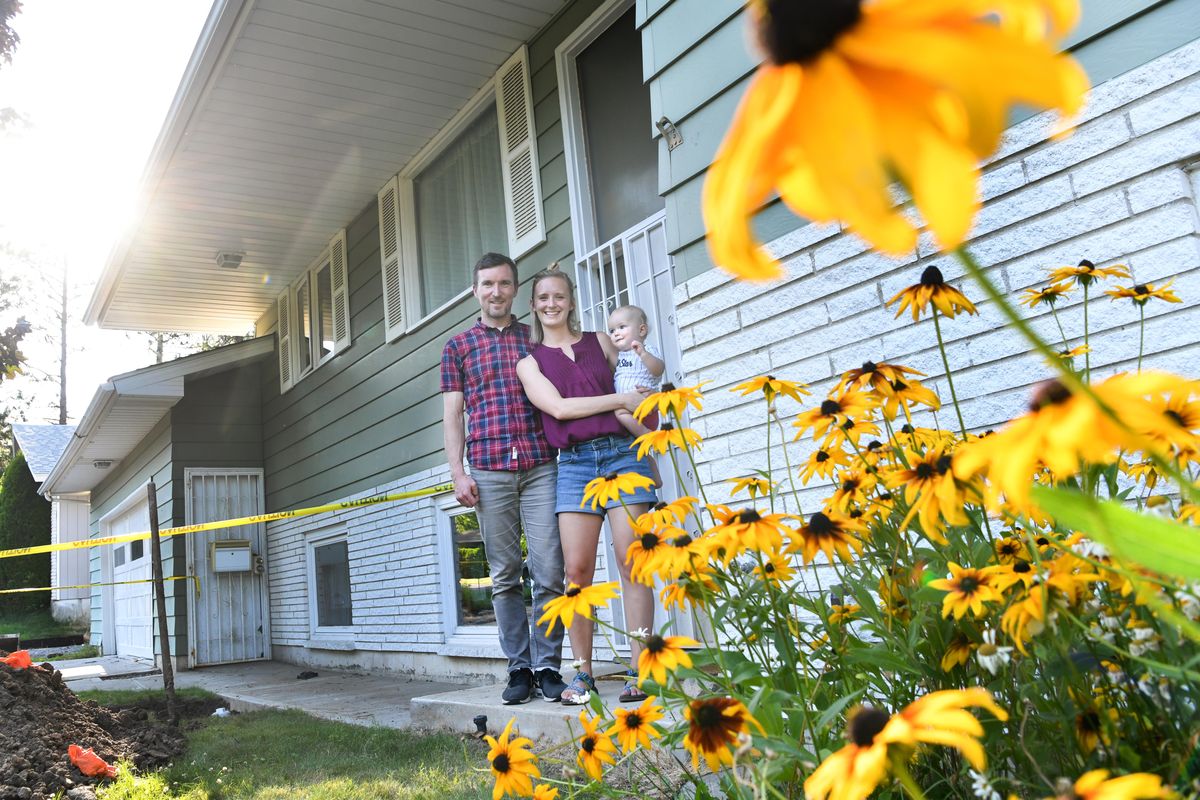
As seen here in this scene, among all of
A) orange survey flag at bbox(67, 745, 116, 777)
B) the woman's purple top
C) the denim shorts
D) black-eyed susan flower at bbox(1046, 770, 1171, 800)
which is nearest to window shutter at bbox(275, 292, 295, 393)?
orange survey flag at bbox(67, 745, 116, 777)

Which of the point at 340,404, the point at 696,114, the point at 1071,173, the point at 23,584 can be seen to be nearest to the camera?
the point at 1071,173

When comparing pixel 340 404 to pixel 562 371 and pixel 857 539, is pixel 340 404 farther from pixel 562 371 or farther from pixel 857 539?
pixel 857 539

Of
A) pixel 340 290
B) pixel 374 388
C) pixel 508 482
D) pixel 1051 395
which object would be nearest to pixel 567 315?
pixel 508 482

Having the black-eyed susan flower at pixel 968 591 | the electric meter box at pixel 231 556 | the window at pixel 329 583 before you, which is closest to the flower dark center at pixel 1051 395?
the black-eyed susan flower at pixel 968 591

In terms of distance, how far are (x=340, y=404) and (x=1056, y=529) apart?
8045 millimetres

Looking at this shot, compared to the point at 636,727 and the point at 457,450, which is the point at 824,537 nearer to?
the point at 636,727

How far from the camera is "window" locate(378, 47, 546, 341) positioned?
590cm

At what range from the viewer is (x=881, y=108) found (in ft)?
1.53

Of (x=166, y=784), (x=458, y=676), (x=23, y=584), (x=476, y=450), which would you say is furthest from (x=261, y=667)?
(x=23, y=584)

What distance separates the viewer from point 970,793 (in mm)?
1285

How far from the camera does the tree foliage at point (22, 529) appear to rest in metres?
22.1

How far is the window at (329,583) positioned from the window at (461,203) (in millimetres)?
2526

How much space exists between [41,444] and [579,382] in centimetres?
2293

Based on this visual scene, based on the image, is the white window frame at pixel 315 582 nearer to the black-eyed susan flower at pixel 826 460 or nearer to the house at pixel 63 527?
the black-eyed susan flower at pixel 826 460
